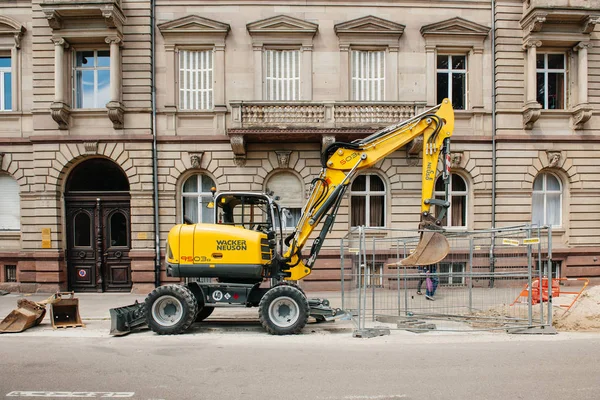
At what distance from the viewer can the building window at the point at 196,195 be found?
15.0 meters

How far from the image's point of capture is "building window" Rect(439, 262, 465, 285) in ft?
29.2

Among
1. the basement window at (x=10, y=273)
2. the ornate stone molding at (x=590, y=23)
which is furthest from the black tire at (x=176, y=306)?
the ornate stone molding at (x=590, y=23)

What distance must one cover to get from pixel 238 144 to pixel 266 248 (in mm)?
6061

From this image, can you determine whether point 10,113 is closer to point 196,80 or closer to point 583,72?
point 196,80

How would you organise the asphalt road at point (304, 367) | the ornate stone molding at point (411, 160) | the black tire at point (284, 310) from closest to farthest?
1. the asphalt road at point (304, 367)
2. the black tire at point (284, 310)
3. the ornate stone molding at point (411, 160)

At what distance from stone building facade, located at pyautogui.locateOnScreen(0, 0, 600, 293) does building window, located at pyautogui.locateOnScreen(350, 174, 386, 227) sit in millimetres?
51

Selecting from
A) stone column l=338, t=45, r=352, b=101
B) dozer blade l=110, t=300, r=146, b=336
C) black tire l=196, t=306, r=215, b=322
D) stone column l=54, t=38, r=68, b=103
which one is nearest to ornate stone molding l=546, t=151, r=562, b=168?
stone column l=338, t=45, r=352, b=101

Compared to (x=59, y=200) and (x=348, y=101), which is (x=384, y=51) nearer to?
(x=348, y=101)

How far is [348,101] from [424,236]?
6.85 meters

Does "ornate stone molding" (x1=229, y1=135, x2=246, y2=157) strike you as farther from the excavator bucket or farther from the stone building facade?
the excavator bucket

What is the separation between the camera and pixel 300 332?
859 cm

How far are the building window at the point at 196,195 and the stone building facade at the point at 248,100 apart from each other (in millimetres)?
70

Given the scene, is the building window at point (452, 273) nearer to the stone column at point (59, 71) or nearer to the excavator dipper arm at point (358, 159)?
the excavator dipper arm at point (358, 159)

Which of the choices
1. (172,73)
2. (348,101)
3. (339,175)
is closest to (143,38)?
(172,73)
